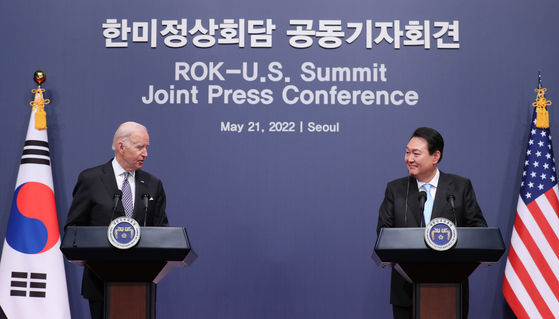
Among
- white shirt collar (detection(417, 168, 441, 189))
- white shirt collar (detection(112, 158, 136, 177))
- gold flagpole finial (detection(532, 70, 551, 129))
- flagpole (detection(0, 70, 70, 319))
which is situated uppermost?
gold flagpole finial (detection(532, 70, 551, 129))

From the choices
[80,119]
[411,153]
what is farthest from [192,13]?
[411,153]

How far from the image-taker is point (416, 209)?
2.60 meters

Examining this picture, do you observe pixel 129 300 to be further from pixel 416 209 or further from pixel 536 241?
pixel 536 241

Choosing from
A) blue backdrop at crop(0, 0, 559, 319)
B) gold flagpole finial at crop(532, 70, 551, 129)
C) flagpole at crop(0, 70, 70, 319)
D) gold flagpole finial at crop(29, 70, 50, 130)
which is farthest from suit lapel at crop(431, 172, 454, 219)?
gold flagpole finial at crop(29, 70, 50, 130)

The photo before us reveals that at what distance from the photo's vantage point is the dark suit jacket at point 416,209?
257cm

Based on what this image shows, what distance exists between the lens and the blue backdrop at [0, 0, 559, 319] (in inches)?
147

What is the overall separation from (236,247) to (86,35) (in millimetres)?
1923

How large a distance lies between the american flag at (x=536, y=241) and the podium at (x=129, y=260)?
7.87 ft

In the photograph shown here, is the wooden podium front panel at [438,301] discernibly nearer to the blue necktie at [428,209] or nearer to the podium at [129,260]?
the blue necktie at [428,209]

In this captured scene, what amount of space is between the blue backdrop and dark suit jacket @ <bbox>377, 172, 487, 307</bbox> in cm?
110

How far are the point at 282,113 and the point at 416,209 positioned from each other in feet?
4.94

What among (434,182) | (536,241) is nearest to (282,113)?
(434,182)

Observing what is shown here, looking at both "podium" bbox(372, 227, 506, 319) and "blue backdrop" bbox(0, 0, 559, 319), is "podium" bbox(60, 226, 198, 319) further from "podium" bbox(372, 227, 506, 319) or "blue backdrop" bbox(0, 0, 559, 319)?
"blue backdrop" bbox(0, 0, 559, 319)

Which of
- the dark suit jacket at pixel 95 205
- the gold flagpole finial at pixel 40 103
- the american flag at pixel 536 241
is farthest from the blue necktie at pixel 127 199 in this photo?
the american flag at pixel 536 241
